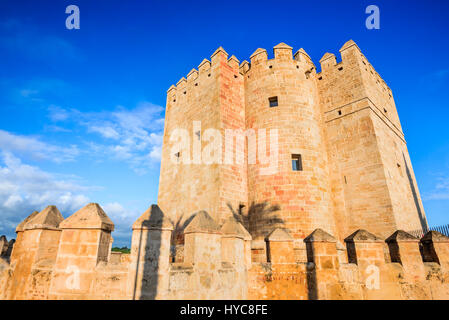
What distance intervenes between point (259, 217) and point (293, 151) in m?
3.38

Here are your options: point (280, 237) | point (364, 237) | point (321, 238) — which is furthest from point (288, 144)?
point (280, 237)

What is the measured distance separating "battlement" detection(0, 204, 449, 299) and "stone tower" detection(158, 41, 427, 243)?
136 inches

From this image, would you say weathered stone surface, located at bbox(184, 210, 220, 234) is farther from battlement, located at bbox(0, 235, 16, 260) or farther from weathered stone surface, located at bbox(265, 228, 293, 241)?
battlement, located at bbox(0, 235, 16, 260)

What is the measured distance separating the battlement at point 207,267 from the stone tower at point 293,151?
3.45 m

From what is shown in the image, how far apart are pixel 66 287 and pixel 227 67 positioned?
39.4 ft

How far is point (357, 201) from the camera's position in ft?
38.1

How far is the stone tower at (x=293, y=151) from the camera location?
434 inches

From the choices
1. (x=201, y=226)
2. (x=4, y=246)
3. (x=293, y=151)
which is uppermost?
(x=293, y=151)

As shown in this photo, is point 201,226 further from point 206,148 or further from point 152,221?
point 206,148

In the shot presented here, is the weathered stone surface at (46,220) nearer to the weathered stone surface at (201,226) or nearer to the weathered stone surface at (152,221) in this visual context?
the weathered stone surface at (152,221)

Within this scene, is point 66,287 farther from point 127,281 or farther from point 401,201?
point 401,201

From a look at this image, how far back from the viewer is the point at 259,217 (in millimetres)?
11094

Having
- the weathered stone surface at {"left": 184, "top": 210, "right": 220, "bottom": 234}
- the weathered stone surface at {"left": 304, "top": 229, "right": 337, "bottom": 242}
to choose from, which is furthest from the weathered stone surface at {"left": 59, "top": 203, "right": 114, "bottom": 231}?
the weathered stone surface at {"left": 304, "top": 229, "right": 337, "bottom": 242}

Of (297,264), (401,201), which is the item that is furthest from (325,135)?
(297,264)
